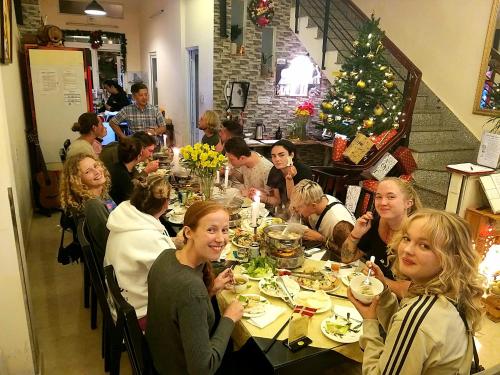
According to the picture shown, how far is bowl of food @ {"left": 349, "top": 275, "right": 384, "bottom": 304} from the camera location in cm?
150

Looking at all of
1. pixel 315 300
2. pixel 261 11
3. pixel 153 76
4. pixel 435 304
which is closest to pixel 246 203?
pixel 315 300

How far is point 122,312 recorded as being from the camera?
4.74ft

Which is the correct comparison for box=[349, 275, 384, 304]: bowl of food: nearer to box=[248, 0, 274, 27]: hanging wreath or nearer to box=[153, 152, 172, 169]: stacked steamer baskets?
box=[153, 152, 172, 169]: stacked steamer baskets

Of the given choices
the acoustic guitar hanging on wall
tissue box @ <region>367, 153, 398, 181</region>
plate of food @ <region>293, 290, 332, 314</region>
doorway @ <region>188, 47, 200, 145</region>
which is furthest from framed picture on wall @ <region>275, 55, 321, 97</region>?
A: plate of food @ <region>293, 290, 332, 314</region>

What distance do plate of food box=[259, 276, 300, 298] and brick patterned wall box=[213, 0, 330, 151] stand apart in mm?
4894

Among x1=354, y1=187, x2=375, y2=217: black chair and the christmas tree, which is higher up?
the christmas tree

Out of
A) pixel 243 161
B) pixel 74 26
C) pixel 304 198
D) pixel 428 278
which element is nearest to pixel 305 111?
pixel 243 161

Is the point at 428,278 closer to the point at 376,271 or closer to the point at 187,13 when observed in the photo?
the point at 376,271

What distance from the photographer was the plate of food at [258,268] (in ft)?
6.49

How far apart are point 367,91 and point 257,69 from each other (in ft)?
6.85

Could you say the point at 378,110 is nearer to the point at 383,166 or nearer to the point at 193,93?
the point at 383,166

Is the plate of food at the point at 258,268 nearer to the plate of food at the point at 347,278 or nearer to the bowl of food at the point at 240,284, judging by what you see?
the bowl of food at the point at 240,284

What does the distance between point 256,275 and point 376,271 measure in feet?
2.04

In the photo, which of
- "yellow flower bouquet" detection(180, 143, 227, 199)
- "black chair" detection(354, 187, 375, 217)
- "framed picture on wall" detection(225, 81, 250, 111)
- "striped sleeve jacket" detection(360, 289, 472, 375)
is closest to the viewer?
"striped sleeve jacket" detection(360, 289, 472, 375)
